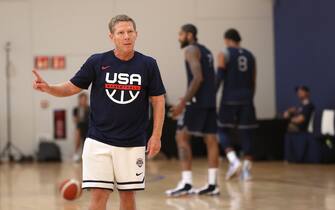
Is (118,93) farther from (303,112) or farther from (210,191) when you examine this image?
(303,112)

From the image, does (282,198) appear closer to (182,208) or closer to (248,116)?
(182,208)

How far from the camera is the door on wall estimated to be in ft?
→ 53.0

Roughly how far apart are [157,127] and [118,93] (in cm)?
36

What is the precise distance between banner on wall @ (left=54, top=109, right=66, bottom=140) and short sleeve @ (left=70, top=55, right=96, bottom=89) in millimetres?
11125

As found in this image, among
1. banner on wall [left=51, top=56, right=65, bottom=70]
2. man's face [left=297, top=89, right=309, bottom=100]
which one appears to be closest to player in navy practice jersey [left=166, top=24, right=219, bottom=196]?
man's face [left=297, top=89, right=309, bottom=100]

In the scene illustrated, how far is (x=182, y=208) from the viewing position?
780cm

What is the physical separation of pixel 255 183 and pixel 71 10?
24.4ft

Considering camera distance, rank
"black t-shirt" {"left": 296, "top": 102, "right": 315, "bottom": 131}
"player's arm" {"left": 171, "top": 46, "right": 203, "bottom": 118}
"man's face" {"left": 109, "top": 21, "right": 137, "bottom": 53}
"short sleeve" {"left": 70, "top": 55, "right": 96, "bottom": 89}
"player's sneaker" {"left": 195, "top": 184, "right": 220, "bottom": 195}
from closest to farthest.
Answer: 1. "man's face" {"left": 109, "top": 21, "right": 137, "bottom": 53}
2. "short sleeve" {"left": 70, "top": 55, "right": 96, "bottom": 89}
3. "player's arm" {"left": 171, "top": 46, "right": 203, "bottom": 118}
4. "player's sneaker" {"left": 195, "top": 184, "right": 220, "bottom": 195}
5. "black t-shirt" {"left": 296, "top": 102, "right": 315, "bottom": 131}

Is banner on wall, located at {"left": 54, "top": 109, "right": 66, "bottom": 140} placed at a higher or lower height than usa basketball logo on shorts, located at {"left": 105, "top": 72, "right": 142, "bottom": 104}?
lower

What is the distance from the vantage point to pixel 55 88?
17.2ft

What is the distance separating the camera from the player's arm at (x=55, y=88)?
16.9 ft

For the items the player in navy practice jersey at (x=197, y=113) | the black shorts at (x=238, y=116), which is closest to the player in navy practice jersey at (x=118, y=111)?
the player in navy practice jersey at (x=197, y=113)

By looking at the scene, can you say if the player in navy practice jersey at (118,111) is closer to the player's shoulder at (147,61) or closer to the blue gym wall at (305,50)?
the player's shoulder at (147,61)

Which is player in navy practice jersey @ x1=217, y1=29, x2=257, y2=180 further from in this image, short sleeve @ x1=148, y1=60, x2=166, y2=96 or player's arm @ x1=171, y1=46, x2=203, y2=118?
short sleeve @ x1=148, y1=60, x2=166, y2=96
